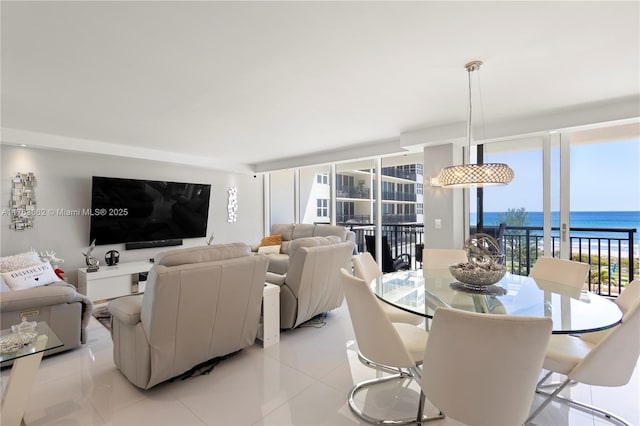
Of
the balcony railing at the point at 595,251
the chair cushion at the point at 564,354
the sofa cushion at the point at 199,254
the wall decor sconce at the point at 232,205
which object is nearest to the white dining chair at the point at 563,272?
the chair cushion at the point at 564,354

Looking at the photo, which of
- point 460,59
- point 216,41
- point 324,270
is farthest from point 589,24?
point 324,270

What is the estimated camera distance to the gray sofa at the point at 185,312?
208 centimetres

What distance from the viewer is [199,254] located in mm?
2275

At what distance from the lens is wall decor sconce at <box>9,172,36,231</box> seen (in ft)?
13.6

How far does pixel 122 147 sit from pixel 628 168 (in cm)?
698

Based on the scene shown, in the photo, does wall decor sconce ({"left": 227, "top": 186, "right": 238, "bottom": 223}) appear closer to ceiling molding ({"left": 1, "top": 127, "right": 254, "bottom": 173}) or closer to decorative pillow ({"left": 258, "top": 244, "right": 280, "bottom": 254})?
ceiling molding ({"left": 1, "top": 127, "right": 254, "bottom": 173})

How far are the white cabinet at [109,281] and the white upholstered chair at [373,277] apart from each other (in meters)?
3.72

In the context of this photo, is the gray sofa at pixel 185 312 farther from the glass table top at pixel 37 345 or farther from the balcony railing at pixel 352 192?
the balcony railing at pixel 352 192

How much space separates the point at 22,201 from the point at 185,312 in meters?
3.81

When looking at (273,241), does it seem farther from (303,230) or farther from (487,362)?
(487,362)

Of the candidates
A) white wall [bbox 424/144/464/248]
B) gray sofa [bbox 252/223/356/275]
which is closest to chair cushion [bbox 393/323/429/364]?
white wall [bbox 424/144/464/248]

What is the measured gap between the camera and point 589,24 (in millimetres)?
1814

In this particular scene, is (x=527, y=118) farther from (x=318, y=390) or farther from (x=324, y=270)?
(x=318, y=390)

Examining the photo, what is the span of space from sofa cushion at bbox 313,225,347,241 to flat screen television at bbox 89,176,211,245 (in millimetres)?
2305
